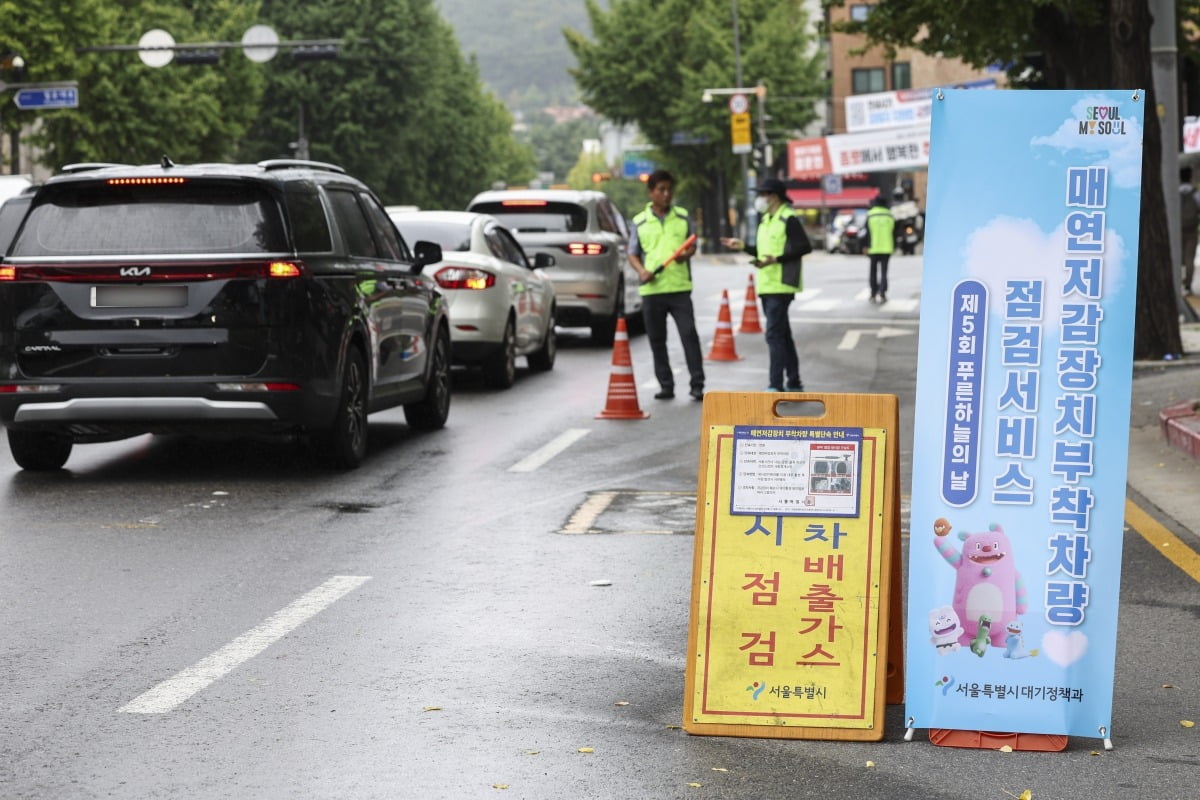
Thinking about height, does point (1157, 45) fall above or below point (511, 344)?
above

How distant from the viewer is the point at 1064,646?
560 centimetres

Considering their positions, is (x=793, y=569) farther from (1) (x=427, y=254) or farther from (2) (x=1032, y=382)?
(1) (x=427, y=254)

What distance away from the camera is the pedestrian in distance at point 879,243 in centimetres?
3131

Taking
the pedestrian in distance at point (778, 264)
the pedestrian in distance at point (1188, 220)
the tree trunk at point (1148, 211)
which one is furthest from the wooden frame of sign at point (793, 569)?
the pedestrian in distance at point (1188, 220)

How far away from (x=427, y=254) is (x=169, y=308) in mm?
3134

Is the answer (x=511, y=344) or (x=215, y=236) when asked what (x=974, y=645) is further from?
(x=511, y=344)

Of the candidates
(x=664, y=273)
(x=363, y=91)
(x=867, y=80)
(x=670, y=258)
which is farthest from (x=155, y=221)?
(x=867, y=80)

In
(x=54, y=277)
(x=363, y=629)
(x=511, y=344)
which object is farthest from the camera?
(x=511, y=344)

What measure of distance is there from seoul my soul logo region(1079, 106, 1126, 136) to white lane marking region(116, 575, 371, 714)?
10.3 feet

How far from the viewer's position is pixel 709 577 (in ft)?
19.2

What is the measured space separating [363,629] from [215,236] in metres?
4.45

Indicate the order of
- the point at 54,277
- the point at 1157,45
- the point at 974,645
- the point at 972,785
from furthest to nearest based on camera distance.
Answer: the point at 1157,45
the point at 54,277
the point at 974,645
the point at 972,785

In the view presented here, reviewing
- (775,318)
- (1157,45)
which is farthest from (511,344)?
(1157,45)

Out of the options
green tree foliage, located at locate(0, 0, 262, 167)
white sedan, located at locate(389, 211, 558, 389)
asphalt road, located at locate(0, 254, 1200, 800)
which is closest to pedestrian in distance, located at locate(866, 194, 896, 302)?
white sedan, located at locate(389, 211, 558, 389)
